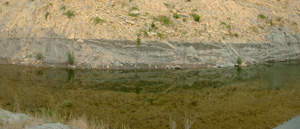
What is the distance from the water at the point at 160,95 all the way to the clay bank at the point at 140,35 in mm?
1721

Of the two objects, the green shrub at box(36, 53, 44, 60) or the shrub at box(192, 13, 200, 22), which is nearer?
the green shrub at box(36, 53, 44, 60)

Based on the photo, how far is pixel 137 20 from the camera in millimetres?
22984

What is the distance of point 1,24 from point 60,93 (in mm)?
15233

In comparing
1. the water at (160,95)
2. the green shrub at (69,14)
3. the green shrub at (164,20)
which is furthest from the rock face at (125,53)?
the green shrub at (69,14)

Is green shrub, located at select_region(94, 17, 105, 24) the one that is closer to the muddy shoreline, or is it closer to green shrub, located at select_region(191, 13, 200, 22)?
the muddy shoreline

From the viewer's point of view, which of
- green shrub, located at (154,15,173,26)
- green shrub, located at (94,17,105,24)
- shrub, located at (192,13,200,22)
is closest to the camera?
green shrub, located at (94,17,105,24)

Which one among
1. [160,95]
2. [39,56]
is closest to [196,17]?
[160,95]

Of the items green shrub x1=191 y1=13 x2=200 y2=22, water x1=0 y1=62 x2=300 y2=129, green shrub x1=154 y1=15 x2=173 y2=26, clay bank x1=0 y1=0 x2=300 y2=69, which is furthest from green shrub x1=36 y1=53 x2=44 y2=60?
green shrub x1=191 y1=13 x2=200 y2=22

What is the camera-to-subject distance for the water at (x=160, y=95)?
34.1 feet

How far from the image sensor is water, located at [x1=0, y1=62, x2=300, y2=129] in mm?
10391

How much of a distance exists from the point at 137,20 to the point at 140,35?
179cm

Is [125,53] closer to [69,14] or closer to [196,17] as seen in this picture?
[69,14]

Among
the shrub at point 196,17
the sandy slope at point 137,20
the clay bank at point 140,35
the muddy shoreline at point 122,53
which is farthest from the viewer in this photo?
the shrub at point 196,17

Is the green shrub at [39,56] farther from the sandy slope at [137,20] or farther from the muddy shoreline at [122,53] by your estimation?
the sandy slope at [137,20]
